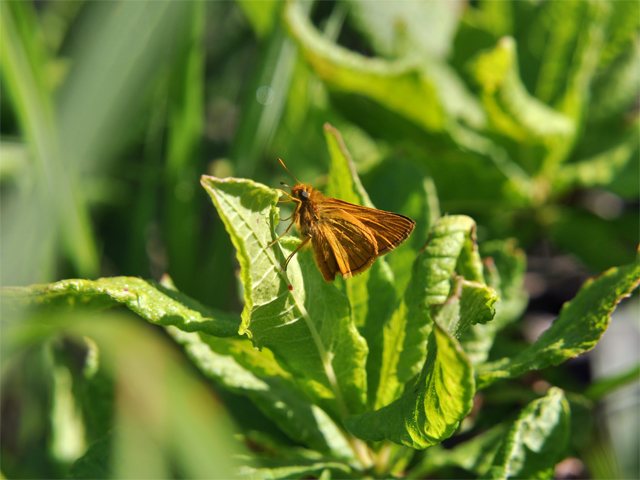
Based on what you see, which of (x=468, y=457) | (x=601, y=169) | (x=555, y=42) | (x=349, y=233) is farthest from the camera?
(x=555, y=42)

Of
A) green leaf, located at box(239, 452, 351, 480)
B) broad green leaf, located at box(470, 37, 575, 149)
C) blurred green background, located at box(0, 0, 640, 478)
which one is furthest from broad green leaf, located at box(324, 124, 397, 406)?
broad green leaf, located at box(470, 37, 575, 149)

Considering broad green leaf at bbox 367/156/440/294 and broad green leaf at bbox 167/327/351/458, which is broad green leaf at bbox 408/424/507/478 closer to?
broad green leaf at bbox 167/327/351/458

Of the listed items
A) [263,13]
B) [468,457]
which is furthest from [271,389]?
[263,13]

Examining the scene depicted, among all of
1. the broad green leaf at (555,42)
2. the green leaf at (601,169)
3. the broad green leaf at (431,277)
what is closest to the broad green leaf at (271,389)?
the broad green leaf at (431,277)

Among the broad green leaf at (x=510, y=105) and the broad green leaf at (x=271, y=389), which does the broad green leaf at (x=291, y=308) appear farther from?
the broad green leaf at (x=510, y=105)

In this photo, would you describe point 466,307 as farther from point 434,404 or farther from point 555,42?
point 555,42

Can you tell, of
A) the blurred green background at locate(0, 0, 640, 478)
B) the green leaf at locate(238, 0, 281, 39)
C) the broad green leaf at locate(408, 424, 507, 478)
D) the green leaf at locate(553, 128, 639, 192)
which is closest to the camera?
the broad green leaf at locate(408, 424, 507, 478)

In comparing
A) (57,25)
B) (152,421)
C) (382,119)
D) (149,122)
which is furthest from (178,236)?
(57,25)
